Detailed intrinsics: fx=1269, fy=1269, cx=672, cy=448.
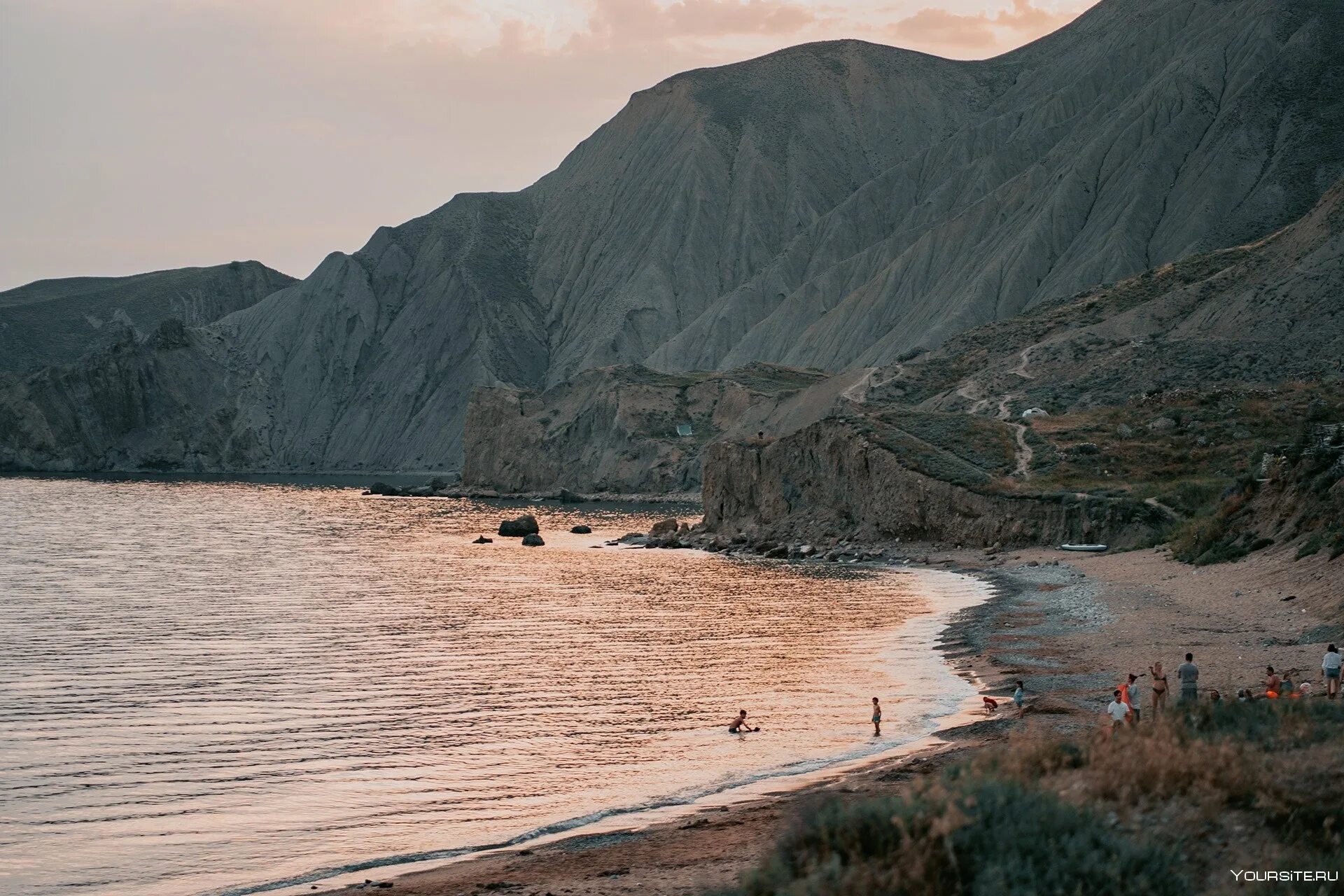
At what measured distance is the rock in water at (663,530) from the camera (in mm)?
91562

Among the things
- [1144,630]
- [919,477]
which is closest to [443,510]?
[919,477]

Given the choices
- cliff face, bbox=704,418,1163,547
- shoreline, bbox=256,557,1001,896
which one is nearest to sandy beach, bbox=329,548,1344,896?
shoreline, bbox=256,557,1001,896

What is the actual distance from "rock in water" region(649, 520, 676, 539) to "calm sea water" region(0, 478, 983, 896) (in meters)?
17.1

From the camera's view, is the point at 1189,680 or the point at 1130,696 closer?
the point at 1189,680

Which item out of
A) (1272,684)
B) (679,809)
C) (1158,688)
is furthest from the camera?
(1158,688)

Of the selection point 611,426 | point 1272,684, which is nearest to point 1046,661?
point 1272,684

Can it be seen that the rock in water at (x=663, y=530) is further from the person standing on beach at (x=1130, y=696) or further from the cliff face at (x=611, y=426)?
the person standing on beach at (x=1130, y=696)

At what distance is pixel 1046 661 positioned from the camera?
116 feet

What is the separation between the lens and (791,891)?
11.3 m

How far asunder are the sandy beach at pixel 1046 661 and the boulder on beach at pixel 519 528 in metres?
44.0

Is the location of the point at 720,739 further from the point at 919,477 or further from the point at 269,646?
the point at 919,477

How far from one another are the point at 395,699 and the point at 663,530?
5898cm

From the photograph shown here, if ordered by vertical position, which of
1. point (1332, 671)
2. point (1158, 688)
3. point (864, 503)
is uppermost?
point (864, 503)

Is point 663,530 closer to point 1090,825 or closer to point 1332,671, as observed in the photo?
point 1332,671
